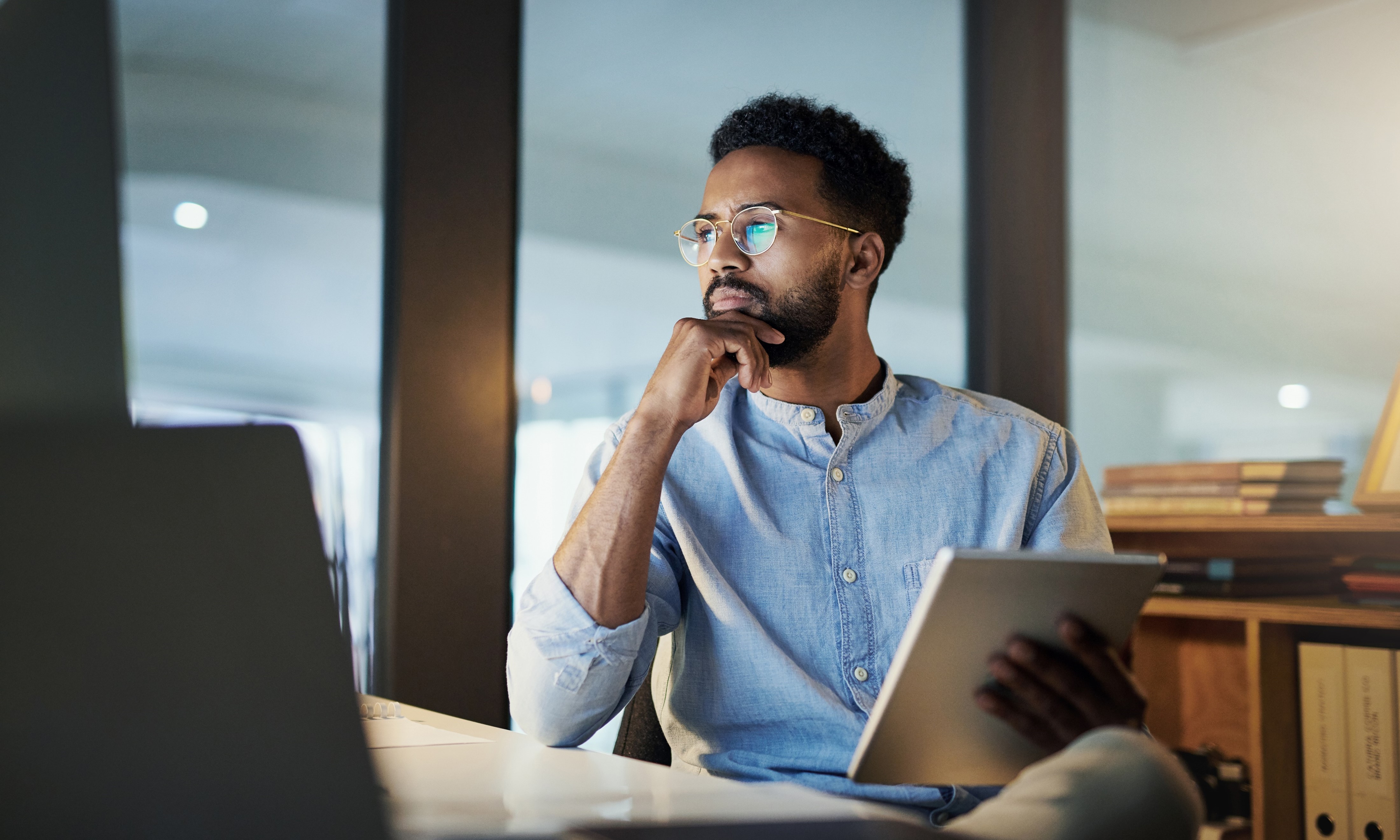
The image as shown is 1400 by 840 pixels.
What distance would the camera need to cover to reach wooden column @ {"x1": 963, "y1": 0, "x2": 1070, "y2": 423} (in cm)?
294

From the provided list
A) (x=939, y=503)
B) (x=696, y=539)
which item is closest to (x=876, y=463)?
(x=939, y=503)

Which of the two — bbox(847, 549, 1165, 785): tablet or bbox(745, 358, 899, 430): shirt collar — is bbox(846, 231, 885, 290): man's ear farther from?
bbox(847, 549, 1165, 785): tablet

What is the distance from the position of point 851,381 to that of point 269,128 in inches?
47.6

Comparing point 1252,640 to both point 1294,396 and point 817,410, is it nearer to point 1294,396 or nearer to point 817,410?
point 1294,396

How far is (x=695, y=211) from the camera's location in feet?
8.52

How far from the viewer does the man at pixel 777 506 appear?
136 cm

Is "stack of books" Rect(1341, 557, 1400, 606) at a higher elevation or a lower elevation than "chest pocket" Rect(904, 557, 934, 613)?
lower

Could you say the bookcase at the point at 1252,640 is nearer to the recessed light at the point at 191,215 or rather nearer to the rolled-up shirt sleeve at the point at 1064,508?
the rolled-up shirt sleeve at the point at 1064,508

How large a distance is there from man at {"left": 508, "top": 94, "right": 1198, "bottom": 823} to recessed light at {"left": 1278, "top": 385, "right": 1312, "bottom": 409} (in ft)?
4.88

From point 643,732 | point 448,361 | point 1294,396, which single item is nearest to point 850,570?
point 643,732

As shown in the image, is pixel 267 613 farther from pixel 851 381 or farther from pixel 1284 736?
pixel 1284 736

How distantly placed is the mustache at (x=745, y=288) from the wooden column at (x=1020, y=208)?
136 centimetres

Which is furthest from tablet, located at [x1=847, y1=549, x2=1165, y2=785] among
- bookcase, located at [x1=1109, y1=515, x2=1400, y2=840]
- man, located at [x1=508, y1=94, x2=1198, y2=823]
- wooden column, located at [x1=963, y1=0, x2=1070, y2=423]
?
wooden column, located at [x1=963, y1=0, x2=1070, y2=423]

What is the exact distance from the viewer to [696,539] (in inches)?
59.9
